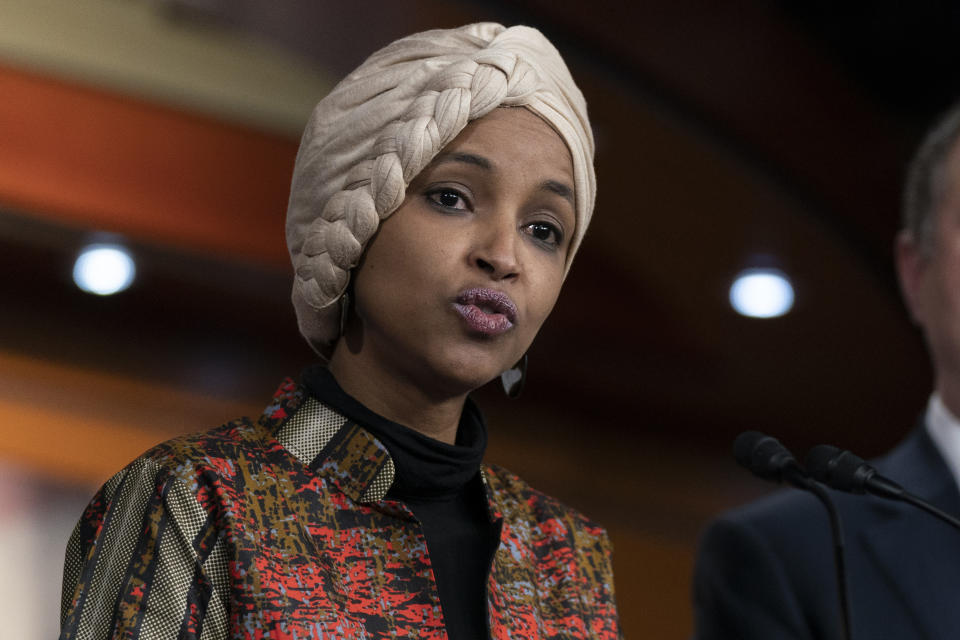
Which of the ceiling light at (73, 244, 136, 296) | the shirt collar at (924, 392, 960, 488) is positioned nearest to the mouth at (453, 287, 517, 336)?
the shirt collar at (924, 392, 960, 488)

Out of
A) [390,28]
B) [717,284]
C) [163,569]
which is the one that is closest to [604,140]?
[390,28]

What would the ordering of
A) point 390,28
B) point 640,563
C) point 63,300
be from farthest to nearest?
point 640,563, point 63,300, point 390,28

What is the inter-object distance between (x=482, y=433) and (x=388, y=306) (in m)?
0.25

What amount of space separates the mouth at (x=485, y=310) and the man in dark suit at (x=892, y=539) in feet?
3.00

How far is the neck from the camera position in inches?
59.4

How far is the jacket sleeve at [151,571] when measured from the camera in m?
1.27

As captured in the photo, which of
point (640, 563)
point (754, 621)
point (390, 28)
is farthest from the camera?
point (640, 563)

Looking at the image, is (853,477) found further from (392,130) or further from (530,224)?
(392,130)

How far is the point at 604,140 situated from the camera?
4500 mm

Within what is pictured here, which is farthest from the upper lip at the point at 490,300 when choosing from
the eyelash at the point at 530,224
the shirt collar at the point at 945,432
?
the shirt collar at the point at 945,432

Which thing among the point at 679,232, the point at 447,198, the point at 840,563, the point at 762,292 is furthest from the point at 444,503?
the point at 762,292

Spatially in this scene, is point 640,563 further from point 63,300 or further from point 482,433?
point 482,433

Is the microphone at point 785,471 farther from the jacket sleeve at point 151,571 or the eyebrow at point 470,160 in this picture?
the jacket sleeve at point 151,571

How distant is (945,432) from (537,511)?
36.2 inches
